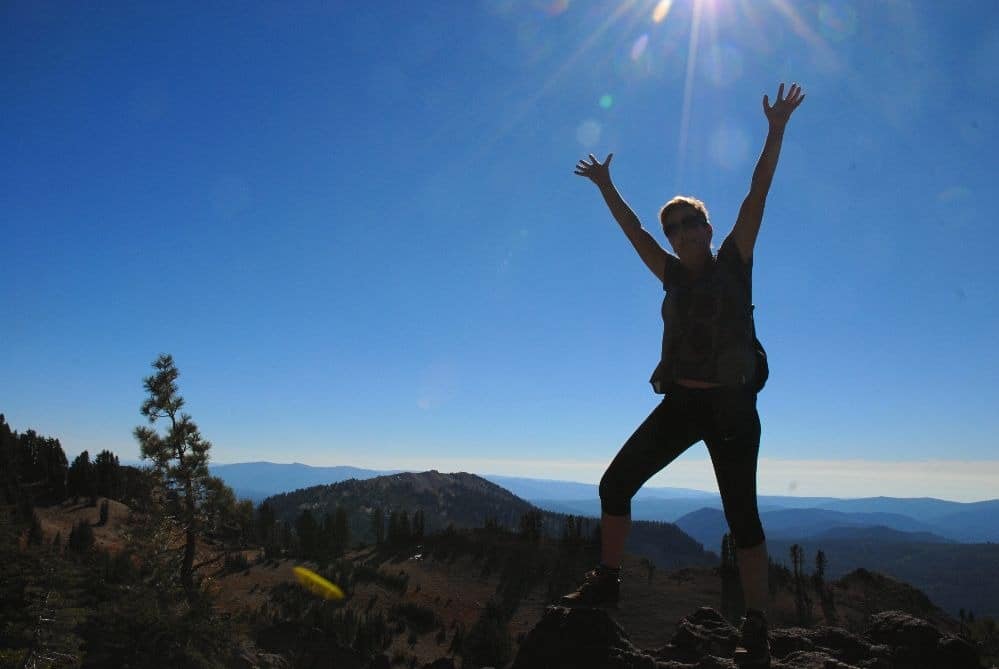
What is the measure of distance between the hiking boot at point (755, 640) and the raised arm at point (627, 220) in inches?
76.6

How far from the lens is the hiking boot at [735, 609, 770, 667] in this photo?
3.08 metres

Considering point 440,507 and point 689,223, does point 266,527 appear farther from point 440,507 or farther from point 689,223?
point 440,507

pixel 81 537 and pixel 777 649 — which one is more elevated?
pixel 777 649

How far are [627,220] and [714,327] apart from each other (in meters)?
1.12

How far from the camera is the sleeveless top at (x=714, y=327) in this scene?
10.2 ft

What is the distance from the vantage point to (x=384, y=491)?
16850 cm

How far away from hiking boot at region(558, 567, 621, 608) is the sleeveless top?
121cm

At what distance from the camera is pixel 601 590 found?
3693 millimetres

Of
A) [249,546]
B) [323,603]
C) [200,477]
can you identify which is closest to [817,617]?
[323,603]

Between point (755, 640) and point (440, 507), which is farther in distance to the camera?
point (440, 507)

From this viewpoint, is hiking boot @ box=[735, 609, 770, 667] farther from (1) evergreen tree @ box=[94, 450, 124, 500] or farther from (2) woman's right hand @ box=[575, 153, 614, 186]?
(1) evergreen tree @ box=[94, 450, 124, 500]

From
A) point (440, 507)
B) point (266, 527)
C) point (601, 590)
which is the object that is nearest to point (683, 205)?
point (601, 590)

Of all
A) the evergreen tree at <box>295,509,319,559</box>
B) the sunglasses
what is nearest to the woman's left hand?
the sunglasses

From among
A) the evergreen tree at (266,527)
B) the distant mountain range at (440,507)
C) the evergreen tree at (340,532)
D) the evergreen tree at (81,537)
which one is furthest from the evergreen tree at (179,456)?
the distant mountain range at (440,507)
